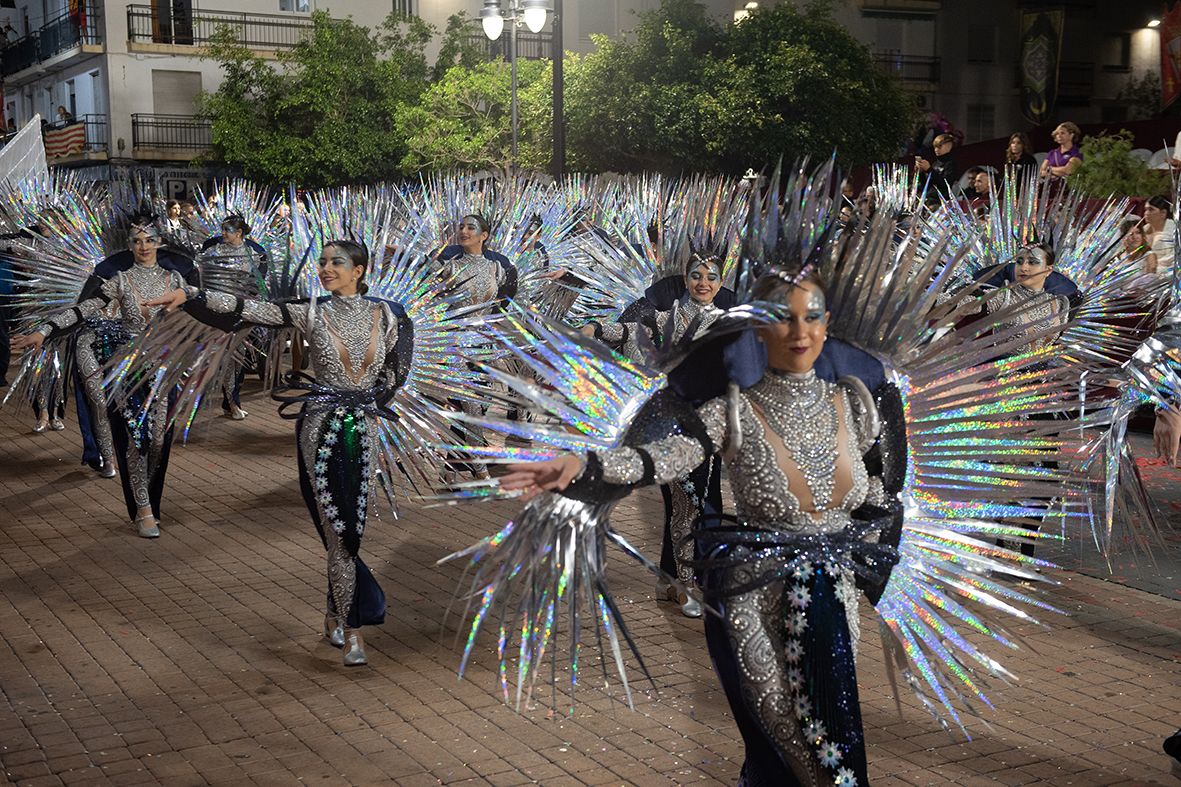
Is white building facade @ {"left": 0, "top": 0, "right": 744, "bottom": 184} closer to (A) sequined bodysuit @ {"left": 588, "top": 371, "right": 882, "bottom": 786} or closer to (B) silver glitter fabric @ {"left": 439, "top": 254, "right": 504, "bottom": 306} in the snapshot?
(B) silver glitter fabric @ {"left": 439, "top": 254, "right": 504, "bottom": 306}

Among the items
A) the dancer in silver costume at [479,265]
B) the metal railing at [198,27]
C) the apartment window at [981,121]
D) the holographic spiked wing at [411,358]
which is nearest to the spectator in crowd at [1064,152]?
the dancer in silver costume at [479,265]

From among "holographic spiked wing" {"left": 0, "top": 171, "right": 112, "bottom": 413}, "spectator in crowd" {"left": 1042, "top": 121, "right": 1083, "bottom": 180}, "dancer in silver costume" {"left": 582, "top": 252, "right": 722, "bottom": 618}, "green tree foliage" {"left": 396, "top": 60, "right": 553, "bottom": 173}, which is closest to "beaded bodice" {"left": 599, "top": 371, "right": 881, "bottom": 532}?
"dancer in silver costume" {"left": 582, "top": 252, "right": 722, "bottom": 618}

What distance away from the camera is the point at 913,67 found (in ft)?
117

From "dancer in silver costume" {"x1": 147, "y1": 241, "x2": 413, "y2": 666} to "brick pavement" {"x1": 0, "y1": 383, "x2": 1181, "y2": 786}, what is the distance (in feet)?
1.25

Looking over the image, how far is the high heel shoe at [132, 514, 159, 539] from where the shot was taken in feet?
31.0

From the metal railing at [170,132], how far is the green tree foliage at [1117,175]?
99.0 feet

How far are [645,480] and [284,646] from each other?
3.50 meters

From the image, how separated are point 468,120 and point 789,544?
1072 inches

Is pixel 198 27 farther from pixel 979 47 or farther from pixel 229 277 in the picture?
pixel 229 277

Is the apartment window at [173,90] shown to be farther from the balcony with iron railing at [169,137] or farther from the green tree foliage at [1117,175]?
the green tree foliage at [1117,175]

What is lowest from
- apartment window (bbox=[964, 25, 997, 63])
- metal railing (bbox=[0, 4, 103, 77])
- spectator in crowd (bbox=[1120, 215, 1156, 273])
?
spectator in crowd (bbox=[1120, 215, 1156, 273])

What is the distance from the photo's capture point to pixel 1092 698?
6.06 metres

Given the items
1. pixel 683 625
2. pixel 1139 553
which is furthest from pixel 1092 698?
pixel 1139 553

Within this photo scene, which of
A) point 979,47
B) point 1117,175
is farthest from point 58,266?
point 979,47
